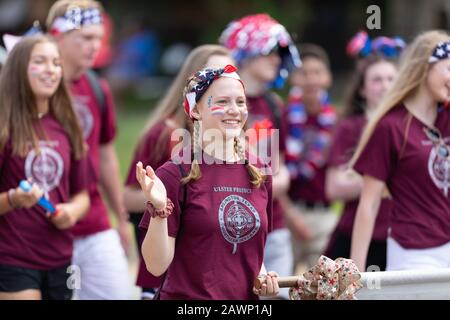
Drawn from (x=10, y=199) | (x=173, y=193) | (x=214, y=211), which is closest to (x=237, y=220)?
(x=214, y=211)

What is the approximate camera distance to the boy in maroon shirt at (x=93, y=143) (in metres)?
6.89

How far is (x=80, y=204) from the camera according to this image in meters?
6.51

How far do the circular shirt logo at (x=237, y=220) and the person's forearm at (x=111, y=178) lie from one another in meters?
2.73

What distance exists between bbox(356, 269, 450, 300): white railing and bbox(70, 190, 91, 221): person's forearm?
2.08 metres

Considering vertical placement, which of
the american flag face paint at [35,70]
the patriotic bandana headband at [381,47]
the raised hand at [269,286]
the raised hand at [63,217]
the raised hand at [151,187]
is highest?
the patriotic bandana headband at [381,47]

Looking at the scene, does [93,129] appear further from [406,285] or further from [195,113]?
[406,285]

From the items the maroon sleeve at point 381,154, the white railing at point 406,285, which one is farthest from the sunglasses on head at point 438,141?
the white railing at point 406,285

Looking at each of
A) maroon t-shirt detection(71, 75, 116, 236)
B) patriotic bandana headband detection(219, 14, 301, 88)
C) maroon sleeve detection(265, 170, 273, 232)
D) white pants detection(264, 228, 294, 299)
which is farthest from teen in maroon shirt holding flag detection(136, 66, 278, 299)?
patriotic bandana headband detection(219, 14, 301, 88)

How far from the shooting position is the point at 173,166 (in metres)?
4.98

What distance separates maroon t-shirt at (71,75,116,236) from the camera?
22.9ft

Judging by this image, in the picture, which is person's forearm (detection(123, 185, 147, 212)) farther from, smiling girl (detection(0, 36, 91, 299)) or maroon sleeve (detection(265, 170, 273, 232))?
maroon sleeve (detection(265, 170, 273, 232))

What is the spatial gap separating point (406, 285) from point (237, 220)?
0.85 meters

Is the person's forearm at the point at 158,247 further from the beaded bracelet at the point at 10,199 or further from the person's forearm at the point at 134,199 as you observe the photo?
the person's forearm at the point at 134,199
